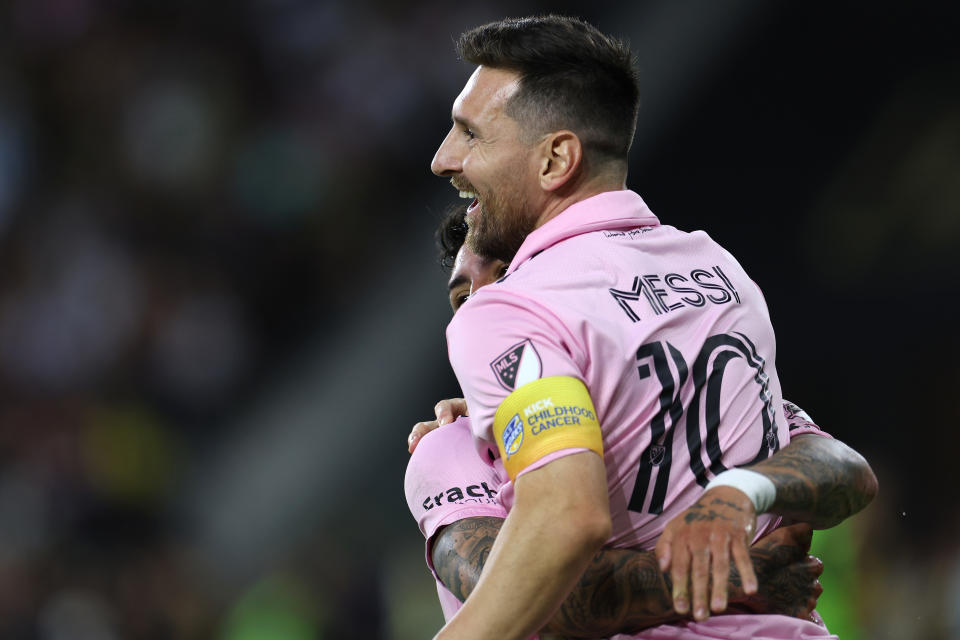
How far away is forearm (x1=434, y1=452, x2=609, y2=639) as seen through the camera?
1.54m

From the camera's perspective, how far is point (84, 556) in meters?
5.22

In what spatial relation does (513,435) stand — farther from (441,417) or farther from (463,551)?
(441,417)

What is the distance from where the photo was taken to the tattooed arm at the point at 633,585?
1.79 m

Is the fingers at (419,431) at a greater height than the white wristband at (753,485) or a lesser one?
greater

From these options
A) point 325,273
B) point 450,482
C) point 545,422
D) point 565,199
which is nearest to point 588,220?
point 565,199

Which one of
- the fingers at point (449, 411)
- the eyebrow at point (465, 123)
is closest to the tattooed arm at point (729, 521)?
the eyebrow at point (465, 123)

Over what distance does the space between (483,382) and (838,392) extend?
366cm

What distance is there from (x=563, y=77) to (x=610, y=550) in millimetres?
982

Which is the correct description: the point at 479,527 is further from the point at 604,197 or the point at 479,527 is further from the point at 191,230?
the point at 191,230

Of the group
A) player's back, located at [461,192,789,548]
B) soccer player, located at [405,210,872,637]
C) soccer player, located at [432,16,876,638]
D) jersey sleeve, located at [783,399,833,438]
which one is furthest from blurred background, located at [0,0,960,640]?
player's back, located at [461,192,789,548]

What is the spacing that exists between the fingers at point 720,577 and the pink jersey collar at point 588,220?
733 millimetres

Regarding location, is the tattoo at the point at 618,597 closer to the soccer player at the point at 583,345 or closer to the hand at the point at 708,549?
the soccer player at the point at 583,345

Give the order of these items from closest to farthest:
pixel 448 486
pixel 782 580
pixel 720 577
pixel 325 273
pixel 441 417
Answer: pixel 720 577
pixel 782 580
pixel 448 486
pixel 441 417
pixel 325 273

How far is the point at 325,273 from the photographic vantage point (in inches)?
235
